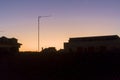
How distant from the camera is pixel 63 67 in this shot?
86.4 ft

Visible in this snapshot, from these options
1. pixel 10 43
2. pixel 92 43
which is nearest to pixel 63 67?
pixel 92 43

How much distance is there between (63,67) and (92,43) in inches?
1529

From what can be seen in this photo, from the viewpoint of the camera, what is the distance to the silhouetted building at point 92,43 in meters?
62.0

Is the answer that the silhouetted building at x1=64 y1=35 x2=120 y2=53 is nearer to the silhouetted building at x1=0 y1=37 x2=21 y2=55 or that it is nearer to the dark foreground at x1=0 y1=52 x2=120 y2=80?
the silhouetted building at x1=0 y1=37 x2=21 y2=55

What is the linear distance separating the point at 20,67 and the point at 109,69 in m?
6.04

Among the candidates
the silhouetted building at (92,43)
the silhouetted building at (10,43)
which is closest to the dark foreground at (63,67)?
the silhouetted building at (92,43)

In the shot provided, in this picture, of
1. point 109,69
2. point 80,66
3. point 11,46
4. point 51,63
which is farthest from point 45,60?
point 11,46

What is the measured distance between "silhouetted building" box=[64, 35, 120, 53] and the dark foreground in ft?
109

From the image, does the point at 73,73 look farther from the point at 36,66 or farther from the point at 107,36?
the point at 107,36

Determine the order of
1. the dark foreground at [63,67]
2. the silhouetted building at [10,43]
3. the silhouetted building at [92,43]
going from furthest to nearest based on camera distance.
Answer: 1. the silhouetted building at [10,43]
2. the silhouetted building at [92,43]
3. the dark foreground at [63,67]

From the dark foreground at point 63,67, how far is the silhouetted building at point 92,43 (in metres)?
33.4

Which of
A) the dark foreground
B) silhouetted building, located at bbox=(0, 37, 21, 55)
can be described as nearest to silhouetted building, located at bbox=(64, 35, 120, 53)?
silhouetted building, located at bbox=(0, 37, 21, 55)

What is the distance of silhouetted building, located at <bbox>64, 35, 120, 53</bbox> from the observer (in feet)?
203

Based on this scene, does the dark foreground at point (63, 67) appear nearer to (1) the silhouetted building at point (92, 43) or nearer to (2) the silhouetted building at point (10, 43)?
(1) the silhouetted building at point (92, 43)
